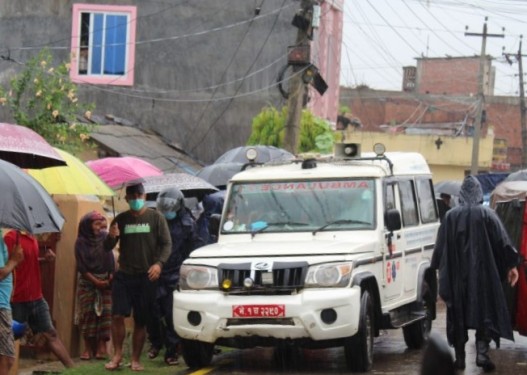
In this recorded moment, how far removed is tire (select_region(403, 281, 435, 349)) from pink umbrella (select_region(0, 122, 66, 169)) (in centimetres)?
437

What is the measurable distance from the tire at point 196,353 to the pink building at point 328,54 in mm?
22463

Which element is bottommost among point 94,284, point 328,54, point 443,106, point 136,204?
point 94,284

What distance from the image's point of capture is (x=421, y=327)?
42.6ft

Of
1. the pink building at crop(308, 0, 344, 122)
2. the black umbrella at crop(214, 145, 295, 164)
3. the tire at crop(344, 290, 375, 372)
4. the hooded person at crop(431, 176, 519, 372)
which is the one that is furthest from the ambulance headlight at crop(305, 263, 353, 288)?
the pink building at crop(308, 0, 344, 122)

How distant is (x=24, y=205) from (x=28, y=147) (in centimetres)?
251

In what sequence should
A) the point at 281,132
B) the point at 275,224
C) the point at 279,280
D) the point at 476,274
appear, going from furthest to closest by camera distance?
the point at 281,132 < the point at 275,224 < the point at 476,274 < the point at 279,280

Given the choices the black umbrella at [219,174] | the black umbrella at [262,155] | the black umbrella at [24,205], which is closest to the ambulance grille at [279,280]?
the black umbrella at [24,205]

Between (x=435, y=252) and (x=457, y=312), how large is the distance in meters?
0.63

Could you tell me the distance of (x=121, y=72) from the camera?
2980 cm

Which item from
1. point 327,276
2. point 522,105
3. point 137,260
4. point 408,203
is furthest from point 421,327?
point 522,105

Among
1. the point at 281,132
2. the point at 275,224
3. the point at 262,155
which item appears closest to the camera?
the point at 275,224

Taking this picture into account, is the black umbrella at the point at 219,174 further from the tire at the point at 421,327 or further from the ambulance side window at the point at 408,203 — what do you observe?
the tire at the point at 421,327

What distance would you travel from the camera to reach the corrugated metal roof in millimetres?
25656

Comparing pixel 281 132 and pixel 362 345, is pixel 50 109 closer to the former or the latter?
pixel 281 132
